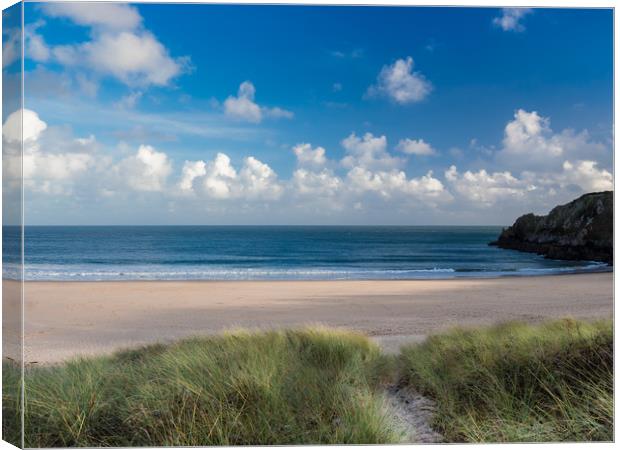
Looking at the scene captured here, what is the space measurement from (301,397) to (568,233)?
11865mm

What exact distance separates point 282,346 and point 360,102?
14.6 m

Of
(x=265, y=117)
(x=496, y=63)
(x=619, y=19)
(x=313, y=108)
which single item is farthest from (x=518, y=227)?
(x=619, y=19)

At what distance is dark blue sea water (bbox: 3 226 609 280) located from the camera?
15836 mm

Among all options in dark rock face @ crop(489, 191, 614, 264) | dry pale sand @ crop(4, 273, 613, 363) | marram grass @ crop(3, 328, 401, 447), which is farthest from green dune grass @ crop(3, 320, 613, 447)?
dark rock face @ crop(489, 191, 614, 264)

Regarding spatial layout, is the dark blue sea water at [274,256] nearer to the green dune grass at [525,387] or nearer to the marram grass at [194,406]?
the green dune grass at [525,387]

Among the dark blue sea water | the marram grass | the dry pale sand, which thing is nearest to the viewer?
the marram grass

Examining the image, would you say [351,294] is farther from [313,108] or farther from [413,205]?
[413,205]

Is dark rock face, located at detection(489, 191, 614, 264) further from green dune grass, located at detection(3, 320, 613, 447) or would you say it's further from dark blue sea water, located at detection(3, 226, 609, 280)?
green dune grass, located at detection(3, 320, 613, 447)

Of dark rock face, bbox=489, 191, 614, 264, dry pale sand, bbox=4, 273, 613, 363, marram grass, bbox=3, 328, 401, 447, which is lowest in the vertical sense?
dry pale sand, bbox=4, 273, 613, 363

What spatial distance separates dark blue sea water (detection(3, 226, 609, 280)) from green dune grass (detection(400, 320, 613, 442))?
1065cm

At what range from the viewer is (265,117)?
14852mm

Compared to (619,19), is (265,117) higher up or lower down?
higher up

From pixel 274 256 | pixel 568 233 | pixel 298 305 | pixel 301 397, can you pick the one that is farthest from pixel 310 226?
pixel 301 397

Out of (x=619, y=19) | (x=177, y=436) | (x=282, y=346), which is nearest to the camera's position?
(x=177, y=436)
